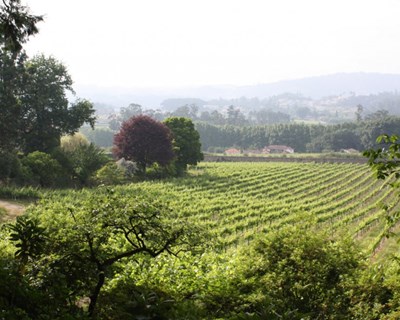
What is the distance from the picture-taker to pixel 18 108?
36.9 meters

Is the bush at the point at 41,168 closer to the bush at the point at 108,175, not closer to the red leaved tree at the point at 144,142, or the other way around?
the bush at the point at 108,175

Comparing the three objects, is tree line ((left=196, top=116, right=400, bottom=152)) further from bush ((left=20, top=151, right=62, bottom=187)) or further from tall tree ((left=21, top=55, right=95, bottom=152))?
bush ((left=20, top=151, right=62, bottom=187))

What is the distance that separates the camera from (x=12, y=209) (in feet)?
88.6

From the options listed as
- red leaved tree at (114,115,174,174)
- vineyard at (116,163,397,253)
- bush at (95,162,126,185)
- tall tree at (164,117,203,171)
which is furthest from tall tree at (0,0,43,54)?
tall tree at (164,117,203,171)

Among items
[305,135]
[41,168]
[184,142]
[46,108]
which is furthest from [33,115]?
[305,135]

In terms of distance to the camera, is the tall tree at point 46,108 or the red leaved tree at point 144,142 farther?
the red leaved tree at point 144,142

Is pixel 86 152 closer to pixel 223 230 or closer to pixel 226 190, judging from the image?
pixel 226 190

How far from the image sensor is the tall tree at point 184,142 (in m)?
54.7

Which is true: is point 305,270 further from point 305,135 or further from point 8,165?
point 305,135

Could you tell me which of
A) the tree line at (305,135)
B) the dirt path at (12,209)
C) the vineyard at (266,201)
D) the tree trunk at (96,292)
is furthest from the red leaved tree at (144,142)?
the tree line at (305,135)

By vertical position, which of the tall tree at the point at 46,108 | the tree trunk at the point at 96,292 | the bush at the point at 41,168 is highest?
the tall tree at the point at 46,108

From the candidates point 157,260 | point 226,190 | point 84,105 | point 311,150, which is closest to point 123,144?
point 84,105

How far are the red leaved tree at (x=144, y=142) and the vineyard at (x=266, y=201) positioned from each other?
3896 millimetres

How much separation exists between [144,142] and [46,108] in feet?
36.9
